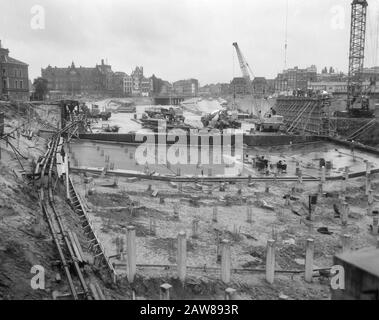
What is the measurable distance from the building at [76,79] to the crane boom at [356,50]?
107069 mm

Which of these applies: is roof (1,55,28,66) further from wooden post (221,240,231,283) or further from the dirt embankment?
wooden post (221,240,231,283)

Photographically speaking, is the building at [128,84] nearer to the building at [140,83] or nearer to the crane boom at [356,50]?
the building at [140,83]

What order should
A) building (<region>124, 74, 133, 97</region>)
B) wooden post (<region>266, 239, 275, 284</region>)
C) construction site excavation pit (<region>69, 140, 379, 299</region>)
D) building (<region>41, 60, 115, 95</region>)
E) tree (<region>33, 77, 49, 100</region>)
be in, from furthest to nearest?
building (<region>124, 74, 133, 97</region>) < building (<region>41, 60, 115, 95</region>) < tree (<region>33, 77, 49, 100</region>) < construction site excavation pit (<region>69, 140, 379, 299</region>) < wooden post (<region>266, 239, 275, 284</region>)

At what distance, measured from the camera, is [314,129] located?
50.2 meters

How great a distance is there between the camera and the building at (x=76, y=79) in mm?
147288

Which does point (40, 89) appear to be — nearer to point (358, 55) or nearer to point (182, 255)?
point (358, 55)

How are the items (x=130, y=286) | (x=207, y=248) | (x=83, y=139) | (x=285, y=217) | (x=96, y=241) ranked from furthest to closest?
1. (x=83, y=139)
2. (x=285, y=217)
3. (x=207, y=248)
4. (x=96, y=241)
5. (x=130, y=286)

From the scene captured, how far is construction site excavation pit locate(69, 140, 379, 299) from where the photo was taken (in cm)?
1035

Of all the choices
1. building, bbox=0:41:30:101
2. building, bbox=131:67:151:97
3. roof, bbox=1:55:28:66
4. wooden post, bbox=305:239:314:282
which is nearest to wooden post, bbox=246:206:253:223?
wooden post, bbox=305:239:314:282

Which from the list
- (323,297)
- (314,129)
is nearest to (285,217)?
(323,297)

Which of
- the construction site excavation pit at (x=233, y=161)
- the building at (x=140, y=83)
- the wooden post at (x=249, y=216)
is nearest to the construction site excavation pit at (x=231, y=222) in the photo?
the wooden post at (x=249, y=216)

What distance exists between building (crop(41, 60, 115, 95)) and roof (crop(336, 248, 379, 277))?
480 feet
